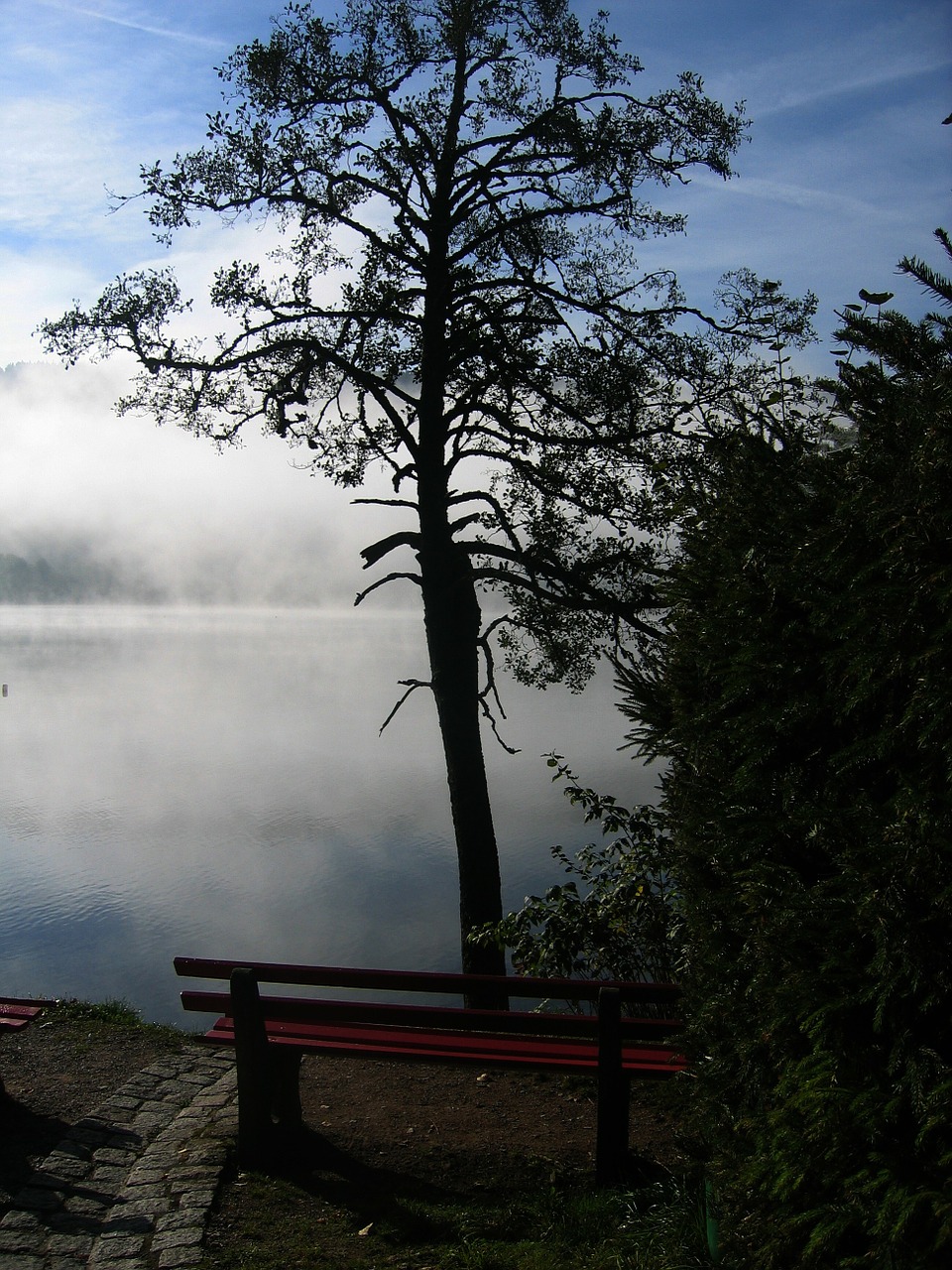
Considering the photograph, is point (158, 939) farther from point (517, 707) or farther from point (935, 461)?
point (517, 707)

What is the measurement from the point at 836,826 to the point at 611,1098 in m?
2.84

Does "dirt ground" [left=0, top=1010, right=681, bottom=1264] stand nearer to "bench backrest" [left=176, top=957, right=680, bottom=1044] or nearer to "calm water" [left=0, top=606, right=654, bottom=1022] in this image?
"bench backrest" [left=176, top=957, right=680, bottom=1044]

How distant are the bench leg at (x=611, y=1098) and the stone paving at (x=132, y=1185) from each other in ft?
5.83

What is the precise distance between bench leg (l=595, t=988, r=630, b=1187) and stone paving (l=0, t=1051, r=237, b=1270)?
1778mm

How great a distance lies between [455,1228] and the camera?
441 centimetres

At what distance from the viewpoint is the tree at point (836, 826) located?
213 centimetres

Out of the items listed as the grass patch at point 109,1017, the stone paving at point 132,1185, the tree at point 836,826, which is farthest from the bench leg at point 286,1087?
the tree at point 836,826

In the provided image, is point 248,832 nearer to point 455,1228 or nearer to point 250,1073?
point 250,1073

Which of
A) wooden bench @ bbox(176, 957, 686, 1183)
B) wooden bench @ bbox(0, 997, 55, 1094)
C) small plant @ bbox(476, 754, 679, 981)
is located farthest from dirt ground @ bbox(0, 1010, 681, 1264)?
small plant @ bbox(476, 754, 679, 981)

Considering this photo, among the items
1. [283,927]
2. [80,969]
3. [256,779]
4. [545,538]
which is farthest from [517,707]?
[545,538]

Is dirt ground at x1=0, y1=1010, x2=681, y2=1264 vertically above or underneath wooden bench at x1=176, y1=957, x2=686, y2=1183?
underneath

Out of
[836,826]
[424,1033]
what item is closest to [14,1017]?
[424,1033]

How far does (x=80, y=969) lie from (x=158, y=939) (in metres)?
2.78

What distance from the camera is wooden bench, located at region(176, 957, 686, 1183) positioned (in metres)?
4.75
